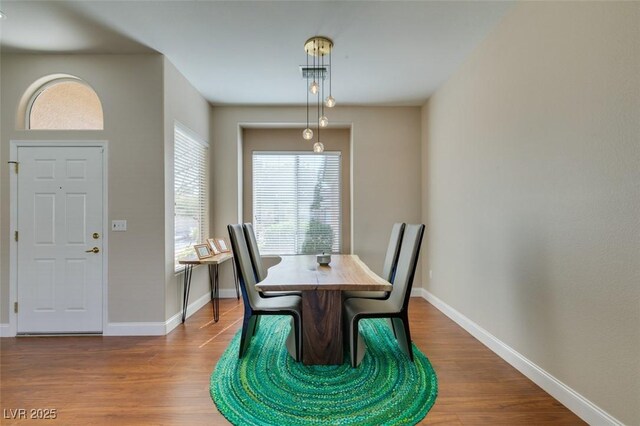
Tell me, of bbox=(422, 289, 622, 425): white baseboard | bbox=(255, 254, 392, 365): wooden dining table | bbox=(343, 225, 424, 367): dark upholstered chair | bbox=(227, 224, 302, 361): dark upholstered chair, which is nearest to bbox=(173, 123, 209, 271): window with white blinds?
bbox=(227, 224, 302, 361): dark upholstered chair

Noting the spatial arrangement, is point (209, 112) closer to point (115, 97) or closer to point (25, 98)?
point (115, 97)

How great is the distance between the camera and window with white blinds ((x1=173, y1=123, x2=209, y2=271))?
365cm

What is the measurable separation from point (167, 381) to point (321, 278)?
1.34 m

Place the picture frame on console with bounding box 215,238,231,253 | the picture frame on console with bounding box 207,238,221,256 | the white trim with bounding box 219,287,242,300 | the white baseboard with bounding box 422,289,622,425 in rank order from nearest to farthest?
the white baseboard with bounding box 422,289,622,425
the picture frame on console with bounding box 207,238,221,256
the picture frame on console with bounding box 215,238,231,253
the white trim with bounding box 219,287,242,300

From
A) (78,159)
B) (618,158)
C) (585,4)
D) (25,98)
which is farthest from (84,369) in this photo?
(585,4)

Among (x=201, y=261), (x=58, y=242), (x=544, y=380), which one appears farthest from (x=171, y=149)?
(x=544, y=380)

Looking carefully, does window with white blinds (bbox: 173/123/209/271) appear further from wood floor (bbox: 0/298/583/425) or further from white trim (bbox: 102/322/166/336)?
wood floor (bbox: 0/298/583/425)

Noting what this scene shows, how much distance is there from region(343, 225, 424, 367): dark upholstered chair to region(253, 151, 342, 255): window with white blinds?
236 centimetres

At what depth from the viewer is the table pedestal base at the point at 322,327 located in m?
2.44

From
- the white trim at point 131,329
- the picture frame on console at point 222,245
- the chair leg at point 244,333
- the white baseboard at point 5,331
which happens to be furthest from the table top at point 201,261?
the white baseboard at point 5,331

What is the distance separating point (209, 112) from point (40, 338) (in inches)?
130

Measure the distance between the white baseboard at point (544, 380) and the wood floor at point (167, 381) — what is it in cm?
5

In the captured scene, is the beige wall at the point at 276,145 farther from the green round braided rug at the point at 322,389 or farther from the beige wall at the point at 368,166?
the green round braided rug at the point at 322,389

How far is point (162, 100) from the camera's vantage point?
10.6 ft
